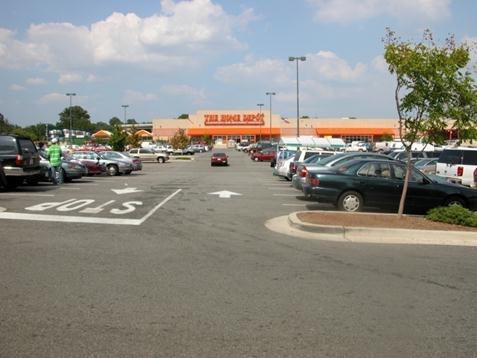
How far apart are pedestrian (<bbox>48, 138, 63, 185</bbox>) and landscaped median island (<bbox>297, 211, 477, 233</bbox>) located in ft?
40.6

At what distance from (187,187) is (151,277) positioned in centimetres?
1496

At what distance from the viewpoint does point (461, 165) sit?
60.4 ft

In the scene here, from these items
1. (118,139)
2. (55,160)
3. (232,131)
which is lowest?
(55,160)

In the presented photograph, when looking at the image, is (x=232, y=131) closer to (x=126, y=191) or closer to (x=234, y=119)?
(x=234, y=119)

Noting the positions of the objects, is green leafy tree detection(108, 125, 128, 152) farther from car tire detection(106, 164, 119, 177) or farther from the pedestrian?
the pedestrian

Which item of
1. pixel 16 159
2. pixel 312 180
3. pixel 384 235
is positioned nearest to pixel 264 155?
pixel 16 159

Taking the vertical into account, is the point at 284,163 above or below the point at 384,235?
above

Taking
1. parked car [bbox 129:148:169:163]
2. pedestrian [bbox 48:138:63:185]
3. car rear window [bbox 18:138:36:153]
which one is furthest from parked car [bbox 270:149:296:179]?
parked car [bbox 129:148:169:163]

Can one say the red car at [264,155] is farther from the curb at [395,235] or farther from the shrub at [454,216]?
the curb at [395,235]

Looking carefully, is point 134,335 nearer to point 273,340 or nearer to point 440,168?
point 273,340

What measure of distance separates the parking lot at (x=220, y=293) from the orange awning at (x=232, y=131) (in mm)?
103673

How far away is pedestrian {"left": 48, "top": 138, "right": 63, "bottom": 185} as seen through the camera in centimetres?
2094

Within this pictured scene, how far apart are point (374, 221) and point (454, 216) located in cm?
164

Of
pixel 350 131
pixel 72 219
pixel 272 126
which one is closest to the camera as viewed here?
pixel 72 219
